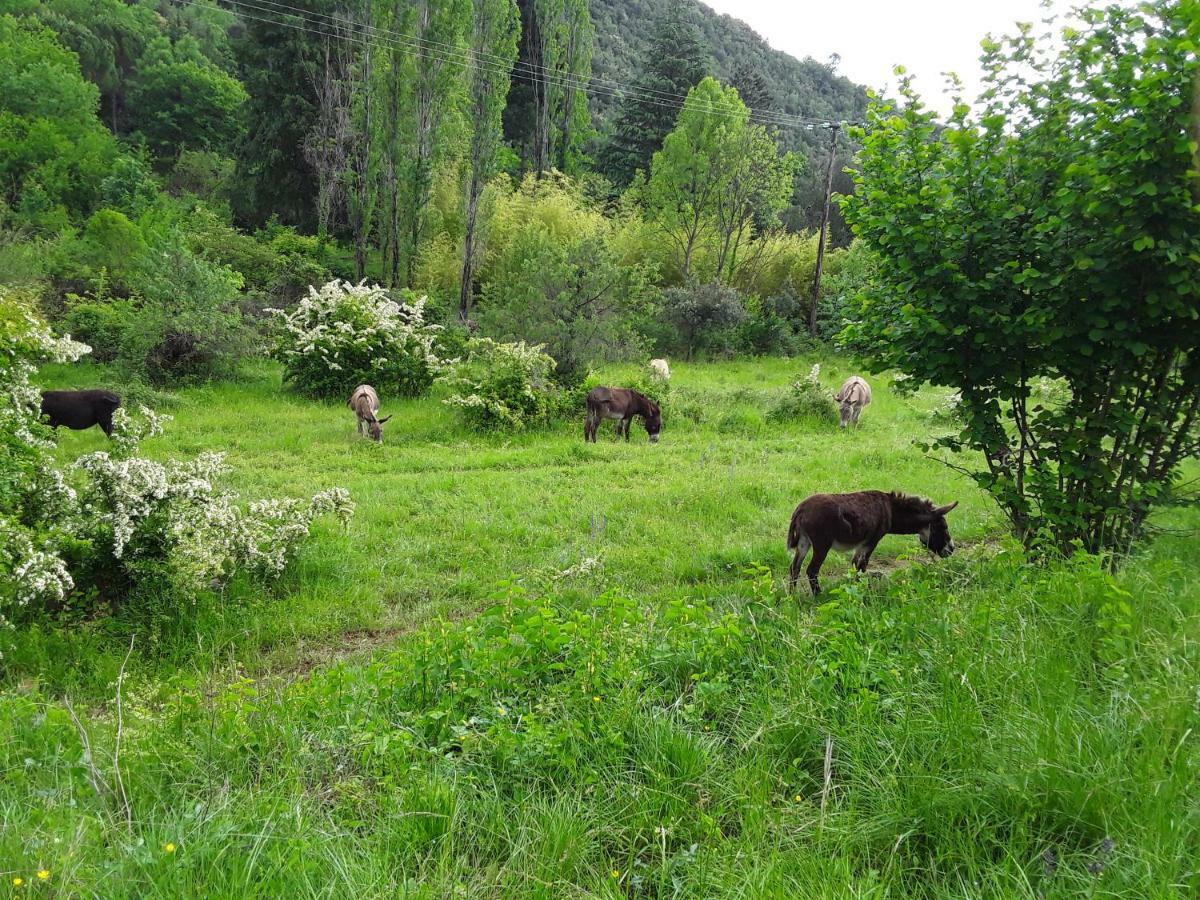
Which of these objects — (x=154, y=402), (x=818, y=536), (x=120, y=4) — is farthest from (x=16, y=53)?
(x=818, y=536)

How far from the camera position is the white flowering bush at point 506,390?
1379 centimetres

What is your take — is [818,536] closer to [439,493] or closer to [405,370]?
[439,493]

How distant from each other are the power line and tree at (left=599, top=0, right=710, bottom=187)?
0.23 metres

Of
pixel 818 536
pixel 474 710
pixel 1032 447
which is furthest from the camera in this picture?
pixel 818 536

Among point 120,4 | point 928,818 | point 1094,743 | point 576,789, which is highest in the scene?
point 120,4

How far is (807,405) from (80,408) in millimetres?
14048

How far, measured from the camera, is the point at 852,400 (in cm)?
1578

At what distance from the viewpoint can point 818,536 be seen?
6469mm

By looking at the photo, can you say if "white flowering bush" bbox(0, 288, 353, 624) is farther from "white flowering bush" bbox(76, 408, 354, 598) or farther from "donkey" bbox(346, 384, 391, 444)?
"donkey" bbox(346, 384, 391, 444)

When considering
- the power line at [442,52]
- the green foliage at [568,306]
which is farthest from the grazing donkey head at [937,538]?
the power line at [442,52]

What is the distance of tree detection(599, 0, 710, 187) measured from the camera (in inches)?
1547

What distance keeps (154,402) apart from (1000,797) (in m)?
15.4

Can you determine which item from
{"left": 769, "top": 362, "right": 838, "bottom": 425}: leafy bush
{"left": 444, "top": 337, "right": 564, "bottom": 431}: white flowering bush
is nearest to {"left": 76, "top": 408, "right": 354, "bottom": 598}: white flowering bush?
{"left": 444, "top": 337, "right": 564, "bottom": 431}: white flowering bush

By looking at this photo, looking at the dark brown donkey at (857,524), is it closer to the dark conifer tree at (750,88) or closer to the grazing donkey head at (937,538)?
the grazing donkey head at (937,538)
